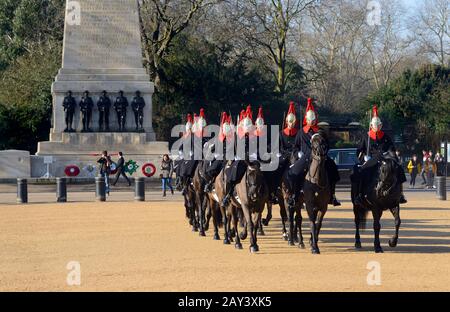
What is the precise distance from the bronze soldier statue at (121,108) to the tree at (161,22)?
1392 cm

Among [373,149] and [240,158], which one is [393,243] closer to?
[373,149]

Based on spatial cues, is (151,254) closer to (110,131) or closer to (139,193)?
(139,193)

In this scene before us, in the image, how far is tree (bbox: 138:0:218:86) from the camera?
6338 centimetres

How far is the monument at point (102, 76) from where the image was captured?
49406 millimetres

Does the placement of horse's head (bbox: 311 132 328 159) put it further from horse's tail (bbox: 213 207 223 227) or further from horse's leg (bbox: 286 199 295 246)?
horse's tail (bbox: 213 207 223 227)

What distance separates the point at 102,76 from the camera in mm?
49969

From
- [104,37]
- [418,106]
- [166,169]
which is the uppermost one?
[104,37]

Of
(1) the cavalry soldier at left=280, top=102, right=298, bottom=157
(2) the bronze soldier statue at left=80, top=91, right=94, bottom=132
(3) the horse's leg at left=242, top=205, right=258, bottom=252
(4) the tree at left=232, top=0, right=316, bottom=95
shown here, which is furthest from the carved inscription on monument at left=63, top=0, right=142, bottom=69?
(3) the horse's leg at left=242, top=205, right=258, bottom=252

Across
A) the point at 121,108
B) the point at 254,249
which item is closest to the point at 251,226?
the point at 254,249

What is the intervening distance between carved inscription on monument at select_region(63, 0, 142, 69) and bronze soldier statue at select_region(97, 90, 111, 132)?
74.7 inches

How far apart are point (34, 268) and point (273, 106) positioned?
1819 inches

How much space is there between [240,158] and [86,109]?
93.2ft

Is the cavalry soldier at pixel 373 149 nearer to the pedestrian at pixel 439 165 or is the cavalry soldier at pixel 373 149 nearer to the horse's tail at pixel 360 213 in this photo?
the horse's tail at pixel 360 213

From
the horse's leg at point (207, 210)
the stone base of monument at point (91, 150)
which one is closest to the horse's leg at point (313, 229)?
the horse's leg at point (207, 210)
